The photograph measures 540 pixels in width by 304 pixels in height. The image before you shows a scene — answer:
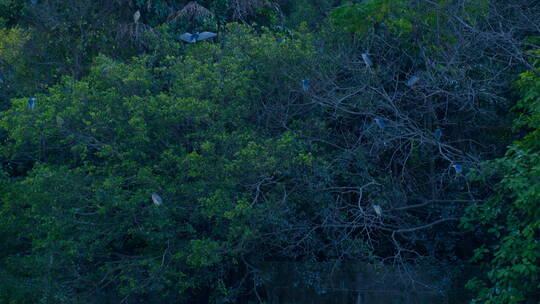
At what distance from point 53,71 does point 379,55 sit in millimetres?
5540

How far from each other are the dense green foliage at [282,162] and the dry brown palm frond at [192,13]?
1.79m

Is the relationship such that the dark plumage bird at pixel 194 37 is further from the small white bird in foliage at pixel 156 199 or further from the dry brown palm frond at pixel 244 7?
the small white bird in foliage at pixel 156 199

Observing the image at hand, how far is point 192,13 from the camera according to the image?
39.0 feet

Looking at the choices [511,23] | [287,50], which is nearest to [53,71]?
[287,50]

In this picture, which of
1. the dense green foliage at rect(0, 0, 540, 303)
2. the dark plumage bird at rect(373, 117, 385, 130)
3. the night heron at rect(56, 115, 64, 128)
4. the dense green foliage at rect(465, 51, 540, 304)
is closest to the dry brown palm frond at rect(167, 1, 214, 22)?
the dense green foliage at rect(0, 0, 540, 303)

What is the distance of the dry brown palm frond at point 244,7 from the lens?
40.5 ft

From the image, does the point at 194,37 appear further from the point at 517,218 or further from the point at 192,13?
the point at 517,218

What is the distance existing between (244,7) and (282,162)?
4.80m

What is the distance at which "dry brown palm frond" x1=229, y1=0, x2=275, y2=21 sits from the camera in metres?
12.4

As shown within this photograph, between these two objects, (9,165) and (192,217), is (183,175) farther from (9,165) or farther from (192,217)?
(9,165)

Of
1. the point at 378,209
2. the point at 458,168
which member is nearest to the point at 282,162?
the point at 378,209

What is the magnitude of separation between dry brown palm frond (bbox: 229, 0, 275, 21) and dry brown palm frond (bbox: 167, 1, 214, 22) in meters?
0.61

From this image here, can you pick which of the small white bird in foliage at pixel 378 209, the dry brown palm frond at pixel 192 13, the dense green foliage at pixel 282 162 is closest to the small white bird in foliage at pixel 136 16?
the dry brown palm frond at pixel 192 13

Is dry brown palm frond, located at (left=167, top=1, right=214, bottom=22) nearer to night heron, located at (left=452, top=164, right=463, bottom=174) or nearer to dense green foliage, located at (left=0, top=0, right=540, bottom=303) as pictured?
dense green foliage, located at (left=0, top=0, right=540, bottom=303)
